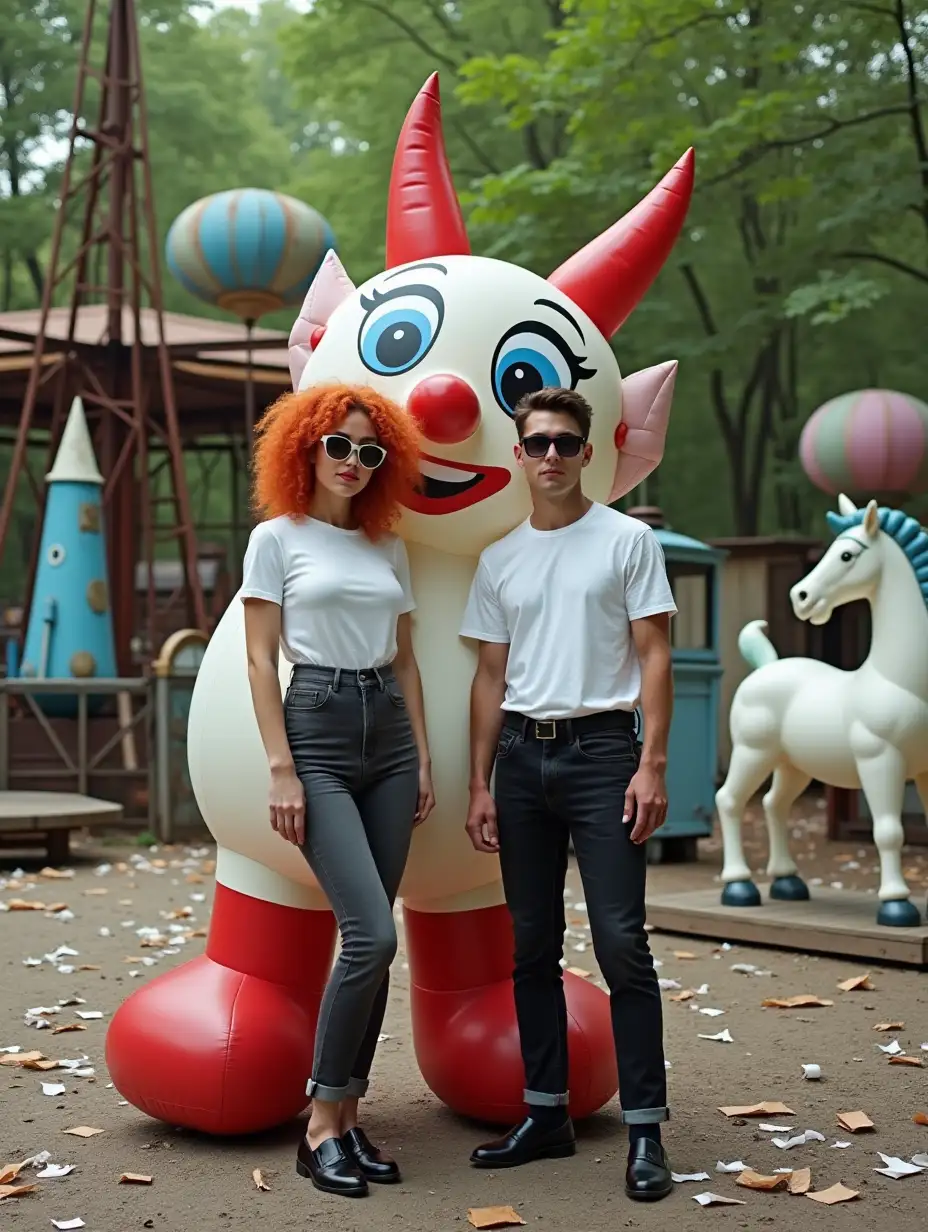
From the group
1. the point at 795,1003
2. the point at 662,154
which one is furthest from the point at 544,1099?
the point at 662,154

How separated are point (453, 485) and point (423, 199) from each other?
1.05m

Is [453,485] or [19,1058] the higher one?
[453,485]

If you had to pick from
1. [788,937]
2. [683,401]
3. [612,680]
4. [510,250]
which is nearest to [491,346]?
[612,680]

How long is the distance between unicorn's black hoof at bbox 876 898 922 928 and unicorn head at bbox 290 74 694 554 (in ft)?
10.4

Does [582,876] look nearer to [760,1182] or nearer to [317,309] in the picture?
[760,1182]

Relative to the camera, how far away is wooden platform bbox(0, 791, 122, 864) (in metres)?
9.38

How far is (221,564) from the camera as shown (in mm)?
21531

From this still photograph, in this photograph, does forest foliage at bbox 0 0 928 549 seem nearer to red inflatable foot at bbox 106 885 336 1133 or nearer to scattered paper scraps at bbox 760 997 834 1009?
scattered paper scraps at bbox 760 997 834 1009

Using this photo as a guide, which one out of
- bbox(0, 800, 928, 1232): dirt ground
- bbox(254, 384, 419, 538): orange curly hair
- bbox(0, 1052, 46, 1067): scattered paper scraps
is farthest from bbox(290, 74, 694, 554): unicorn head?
bbox(0, 1052, 46, 1067): scattered paper scraps

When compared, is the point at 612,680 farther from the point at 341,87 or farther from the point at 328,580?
the point at 341,87

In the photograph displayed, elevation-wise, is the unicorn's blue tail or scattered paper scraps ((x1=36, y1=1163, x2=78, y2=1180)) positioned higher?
the unicorn's blue tail

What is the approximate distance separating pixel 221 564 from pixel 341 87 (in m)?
7.53

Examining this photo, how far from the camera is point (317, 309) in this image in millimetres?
4508

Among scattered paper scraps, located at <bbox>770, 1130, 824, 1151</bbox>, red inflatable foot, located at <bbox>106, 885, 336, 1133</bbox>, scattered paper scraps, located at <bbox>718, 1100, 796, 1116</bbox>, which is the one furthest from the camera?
scattered paper scraps, located at <bbox>718, 1100, 796, 1116</bbox>
